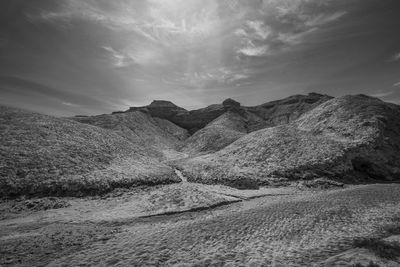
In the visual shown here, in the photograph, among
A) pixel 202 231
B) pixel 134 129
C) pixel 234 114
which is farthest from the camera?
pixel 234 114

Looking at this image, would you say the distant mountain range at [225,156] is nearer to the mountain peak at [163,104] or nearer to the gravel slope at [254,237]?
the gravel slope at [254,237]

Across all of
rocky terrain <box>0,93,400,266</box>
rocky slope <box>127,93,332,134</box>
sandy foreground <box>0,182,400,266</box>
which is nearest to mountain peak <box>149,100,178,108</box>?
rocky slope <box>127,93,332,134</box>

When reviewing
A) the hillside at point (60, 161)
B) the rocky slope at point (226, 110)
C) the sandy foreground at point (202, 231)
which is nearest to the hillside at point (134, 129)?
the rocky slope at point (226, 110)

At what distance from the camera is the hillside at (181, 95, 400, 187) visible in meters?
30.0

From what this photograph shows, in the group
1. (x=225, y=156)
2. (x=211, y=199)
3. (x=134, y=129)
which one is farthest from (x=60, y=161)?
(x=134, y=129)

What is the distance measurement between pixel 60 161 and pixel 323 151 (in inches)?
1433

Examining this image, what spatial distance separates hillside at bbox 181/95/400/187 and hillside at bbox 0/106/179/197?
31.8 feet

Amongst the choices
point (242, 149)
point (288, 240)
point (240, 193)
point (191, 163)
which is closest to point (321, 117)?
point (242, 149)

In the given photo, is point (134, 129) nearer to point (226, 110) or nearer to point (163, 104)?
point (226, 110)

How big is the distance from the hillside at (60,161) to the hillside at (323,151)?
9.70 metres

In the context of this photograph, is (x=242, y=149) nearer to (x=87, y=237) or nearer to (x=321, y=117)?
(x=321, y=117)

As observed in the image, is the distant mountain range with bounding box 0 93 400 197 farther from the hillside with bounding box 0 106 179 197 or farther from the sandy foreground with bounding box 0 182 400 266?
the sandy foreground with bounding box 0 182 400 266

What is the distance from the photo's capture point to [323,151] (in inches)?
1318

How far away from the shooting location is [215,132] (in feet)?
235
